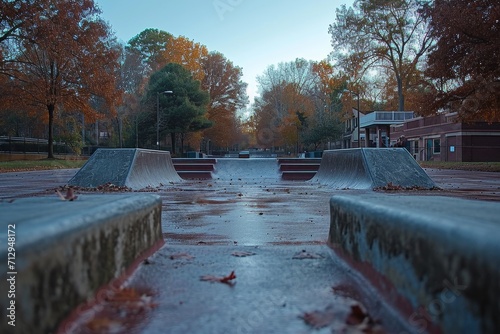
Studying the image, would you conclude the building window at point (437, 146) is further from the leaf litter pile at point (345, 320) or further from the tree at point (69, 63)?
the leaf litter pile at point (345, 320)

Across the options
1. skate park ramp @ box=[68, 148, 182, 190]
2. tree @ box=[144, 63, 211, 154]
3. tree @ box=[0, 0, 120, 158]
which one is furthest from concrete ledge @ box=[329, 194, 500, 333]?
tree @ box=[144, 63, 211, 154]

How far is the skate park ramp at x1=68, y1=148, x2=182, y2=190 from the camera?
11398 mm

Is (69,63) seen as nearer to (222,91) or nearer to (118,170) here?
(118,170)

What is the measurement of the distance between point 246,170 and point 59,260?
63.4ft

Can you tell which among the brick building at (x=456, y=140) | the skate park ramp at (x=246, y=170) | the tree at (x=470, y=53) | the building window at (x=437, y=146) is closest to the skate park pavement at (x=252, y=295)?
the skate park ramp at (x=246, y=170)

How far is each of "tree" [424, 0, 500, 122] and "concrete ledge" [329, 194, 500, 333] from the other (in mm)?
21660

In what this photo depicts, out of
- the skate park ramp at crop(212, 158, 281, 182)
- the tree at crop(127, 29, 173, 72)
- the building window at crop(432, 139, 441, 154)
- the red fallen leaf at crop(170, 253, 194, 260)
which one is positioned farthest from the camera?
the tree at crop(127, 29, 173, 72)

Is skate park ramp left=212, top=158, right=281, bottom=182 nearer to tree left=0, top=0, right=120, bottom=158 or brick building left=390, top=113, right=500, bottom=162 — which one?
tree left=0, top=0, right=120, bottom=158

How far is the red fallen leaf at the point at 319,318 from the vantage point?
2.13 metres

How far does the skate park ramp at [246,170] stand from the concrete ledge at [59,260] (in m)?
17.5

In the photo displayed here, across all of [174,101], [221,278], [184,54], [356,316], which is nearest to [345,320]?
[356,316]

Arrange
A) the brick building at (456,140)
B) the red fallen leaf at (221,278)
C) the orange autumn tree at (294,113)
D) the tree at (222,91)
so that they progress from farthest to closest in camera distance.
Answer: the tree at (222,91)
the orange autumn tree at (294,113)
the brick building at (456,140)
the red fallen leaf at (221,278)

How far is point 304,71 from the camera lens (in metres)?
87.6

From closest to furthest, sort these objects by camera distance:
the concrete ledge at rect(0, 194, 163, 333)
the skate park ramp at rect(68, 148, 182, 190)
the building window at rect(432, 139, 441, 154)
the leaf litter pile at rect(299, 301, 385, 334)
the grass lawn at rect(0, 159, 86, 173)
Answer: the concrete ledge at rect(0, 194, 163, 333)
the leaf litter pile at rect(299, 301, 385, 334)
the skate park ramp at rect(68, 148, 182, 190)
the grass lawn at rect(0, 159, 86, 173)
the building window at rect(432, 139, 441, 154)
